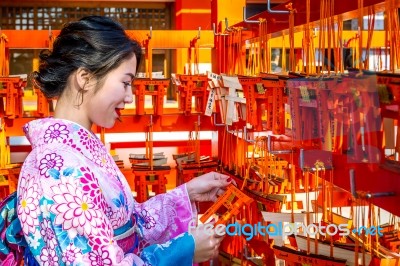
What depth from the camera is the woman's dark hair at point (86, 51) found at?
1311 mm

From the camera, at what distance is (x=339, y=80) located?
117 cm

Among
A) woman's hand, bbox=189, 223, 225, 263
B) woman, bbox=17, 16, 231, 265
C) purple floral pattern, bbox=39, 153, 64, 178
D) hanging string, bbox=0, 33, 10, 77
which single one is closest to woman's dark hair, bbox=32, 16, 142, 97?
woman, bbox=17, 16, 231, 265

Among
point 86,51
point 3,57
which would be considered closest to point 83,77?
point 86,51

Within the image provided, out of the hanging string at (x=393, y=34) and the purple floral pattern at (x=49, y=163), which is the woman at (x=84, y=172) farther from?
the hanging string at (x=393, y=34)

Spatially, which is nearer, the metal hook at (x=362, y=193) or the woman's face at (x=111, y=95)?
the metal hook at (x=362, y=193)

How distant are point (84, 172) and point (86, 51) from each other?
0.26m

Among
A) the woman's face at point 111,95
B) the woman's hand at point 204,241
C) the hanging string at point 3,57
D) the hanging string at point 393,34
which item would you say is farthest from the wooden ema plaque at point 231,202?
the hanging string at point 3,57

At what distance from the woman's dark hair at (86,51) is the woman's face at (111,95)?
2 centimetres

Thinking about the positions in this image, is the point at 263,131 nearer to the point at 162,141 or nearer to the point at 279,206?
the point at 279,206

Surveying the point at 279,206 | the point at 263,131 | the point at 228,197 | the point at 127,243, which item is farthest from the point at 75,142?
the point at 263,131

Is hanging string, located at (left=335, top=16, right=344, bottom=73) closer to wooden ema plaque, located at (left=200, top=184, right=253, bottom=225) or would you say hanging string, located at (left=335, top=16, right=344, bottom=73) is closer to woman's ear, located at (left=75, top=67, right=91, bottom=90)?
Answer: wooden ema plaque, located at (left=200, top=184, right=253, bottom=225)

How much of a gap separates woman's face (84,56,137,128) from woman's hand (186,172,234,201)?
15.9 inches

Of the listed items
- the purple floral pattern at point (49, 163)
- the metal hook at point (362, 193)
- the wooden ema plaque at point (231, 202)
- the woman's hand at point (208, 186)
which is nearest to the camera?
the metal hook at point (362, 193)

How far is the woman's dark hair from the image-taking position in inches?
51.6
